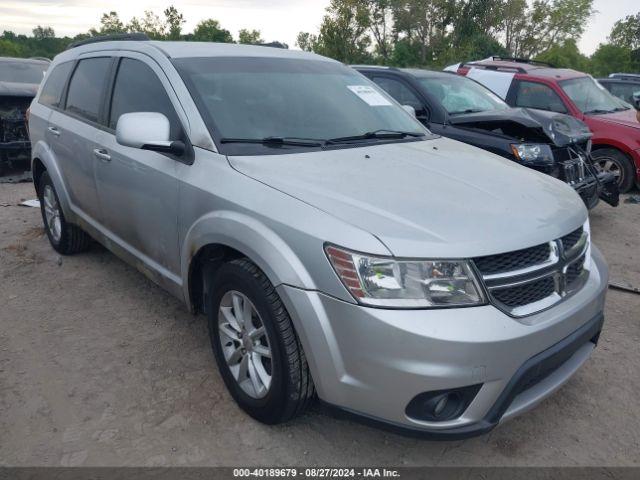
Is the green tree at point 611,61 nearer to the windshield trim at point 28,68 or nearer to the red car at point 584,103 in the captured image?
the red car at point 584,103

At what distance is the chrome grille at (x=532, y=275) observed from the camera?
208 centimetres

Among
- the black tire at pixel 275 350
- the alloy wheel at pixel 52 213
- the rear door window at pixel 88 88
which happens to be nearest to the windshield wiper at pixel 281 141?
the black tire at pixel 275 350

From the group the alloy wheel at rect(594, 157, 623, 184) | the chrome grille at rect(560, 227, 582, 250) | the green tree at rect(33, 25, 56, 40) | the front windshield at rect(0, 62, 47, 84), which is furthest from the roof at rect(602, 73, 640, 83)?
the green tree at rect(33, 25, 56, 40)

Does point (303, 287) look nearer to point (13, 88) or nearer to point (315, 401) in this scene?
point (315, 401)

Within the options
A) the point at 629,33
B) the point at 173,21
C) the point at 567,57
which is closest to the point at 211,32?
the point at 173,21

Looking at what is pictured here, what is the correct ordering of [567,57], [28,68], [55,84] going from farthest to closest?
1. [567,57]
2. [28,68]
3. [55,84]

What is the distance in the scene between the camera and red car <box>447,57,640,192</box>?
278 inches

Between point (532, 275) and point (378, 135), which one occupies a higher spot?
point (378, 135)

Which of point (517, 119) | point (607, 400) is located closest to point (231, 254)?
point (607, 400)

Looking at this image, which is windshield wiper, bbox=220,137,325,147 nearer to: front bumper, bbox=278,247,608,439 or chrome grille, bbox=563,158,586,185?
front bumper, bbox=278,247,608,439

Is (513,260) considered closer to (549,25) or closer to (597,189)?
(597,189)

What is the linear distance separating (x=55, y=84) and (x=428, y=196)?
3709mm

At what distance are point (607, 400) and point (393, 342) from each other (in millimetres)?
1595

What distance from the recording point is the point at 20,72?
9164mm
